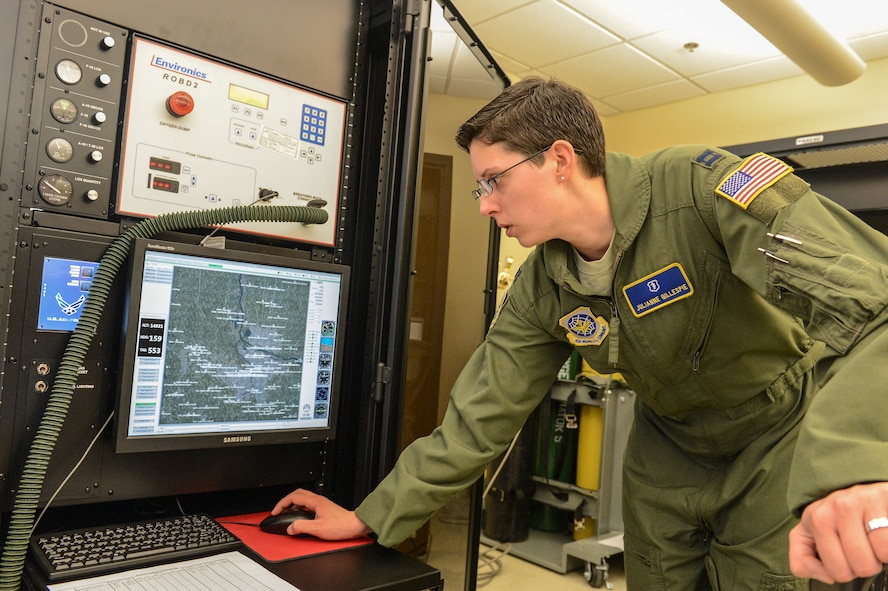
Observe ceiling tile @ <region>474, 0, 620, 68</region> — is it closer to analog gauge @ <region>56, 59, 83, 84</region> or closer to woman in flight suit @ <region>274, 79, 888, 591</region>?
woman in flight suit @ <region>274, 79, 888, 591</region>

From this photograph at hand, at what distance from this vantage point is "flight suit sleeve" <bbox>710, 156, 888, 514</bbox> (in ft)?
2.13

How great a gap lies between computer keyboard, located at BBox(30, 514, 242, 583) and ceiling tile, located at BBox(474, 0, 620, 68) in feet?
9.77

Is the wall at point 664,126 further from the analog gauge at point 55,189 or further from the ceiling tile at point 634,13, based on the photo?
the ceiling tile at point 634,13

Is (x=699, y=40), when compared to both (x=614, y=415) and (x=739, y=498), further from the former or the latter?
(x=739, y=498)

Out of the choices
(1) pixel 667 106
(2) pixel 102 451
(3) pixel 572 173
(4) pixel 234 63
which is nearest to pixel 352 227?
(4) pixel 234 63

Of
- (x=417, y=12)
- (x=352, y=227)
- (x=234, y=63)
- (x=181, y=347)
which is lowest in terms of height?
(x=181, y=347)

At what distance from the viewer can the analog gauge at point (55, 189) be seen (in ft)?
3.55

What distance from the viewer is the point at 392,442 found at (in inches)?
53.6

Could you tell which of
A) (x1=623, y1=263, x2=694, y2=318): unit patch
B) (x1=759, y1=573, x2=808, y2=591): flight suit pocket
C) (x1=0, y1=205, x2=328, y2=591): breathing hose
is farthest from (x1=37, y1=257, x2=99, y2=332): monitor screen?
(x1=759, y1=573, x2=808, y2=591): flight suit pocket

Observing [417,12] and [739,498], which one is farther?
[417,12]

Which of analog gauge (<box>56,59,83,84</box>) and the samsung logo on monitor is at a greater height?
analog gauge (<box>56,59,83,84</box>)

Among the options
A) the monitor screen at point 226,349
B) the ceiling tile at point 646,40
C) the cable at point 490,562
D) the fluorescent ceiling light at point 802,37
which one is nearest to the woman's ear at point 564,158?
the monitor screen at point 226,349

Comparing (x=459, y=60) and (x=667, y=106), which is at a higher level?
(x=667, y=106)

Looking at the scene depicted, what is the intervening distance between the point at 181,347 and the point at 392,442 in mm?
490
